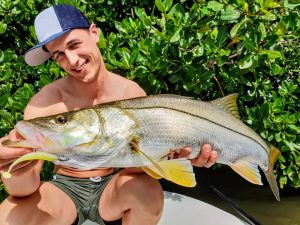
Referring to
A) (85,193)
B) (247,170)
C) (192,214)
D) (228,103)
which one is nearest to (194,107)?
(228,103)

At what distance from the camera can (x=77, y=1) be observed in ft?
13.6

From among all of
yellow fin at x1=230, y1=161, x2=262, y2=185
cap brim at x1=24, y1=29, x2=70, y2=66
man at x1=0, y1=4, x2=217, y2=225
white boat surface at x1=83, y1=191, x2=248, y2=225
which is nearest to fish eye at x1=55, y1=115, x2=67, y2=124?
man at x1=0, y1=4, x2=217, y2=225

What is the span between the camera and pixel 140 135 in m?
2.53

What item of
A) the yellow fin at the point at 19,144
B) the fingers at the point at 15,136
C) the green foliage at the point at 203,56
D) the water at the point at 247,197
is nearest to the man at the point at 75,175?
the fingers at the point at 15,136

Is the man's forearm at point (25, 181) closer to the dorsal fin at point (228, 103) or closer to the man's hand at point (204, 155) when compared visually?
the man's hand at point (204, 155)

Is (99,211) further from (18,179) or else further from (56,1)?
(56,1)

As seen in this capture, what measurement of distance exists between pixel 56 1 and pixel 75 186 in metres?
1.70

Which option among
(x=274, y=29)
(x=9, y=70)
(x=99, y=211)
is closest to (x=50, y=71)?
(x=9, y=70)

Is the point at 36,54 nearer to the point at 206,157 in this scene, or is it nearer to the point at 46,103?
the point at 46,103

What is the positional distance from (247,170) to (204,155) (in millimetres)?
374

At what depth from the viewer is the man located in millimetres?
2922

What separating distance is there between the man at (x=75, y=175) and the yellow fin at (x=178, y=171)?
15 centimetres

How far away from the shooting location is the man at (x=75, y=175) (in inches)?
115

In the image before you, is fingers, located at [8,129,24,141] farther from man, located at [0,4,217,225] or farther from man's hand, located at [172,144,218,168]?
man's hand, located at [172,144,218,168]
